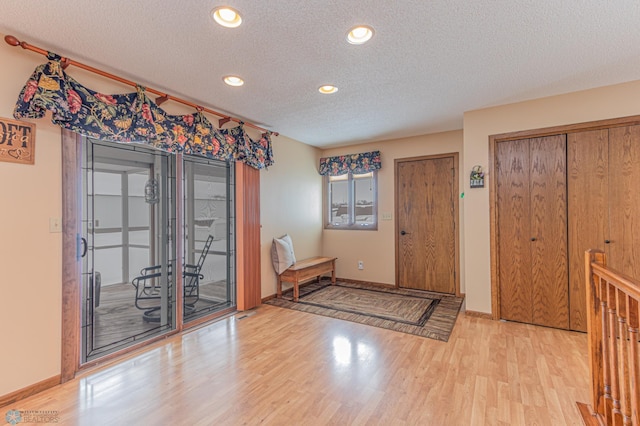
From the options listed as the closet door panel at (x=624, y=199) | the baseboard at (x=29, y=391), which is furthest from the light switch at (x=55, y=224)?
the closet door panel at (x=624, y=199)

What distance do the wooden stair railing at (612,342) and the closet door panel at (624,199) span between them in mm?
1514

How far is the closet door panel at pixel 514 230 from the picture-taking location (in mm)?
3318

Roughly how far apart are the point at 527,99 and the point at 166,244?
4.11 meters

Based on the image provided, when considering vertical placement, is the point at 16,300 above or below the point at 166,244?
below

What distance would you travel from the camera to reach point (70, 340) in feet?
7.59

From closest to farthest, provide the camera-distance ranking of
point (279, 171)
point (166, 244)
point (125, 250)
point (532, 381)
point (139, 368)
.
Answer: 1. point (532, 381)
2. point (139, 368)
3. point (125, 250)
4. point (166, 244)
5. point (279, 171)

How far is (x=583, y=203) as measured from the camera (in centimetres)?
306

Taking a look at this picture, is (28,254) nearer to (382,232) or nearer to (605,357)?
(605,357)

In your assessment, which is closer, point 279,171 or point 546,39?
point 546,39

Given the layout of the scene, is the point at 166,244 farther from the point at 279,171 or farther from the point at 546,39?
the point at 546,39

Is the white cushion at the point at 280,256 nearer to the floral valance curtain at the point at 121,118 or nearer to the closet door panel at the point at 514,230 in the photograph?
the floral valance curtain at the point at 121,118

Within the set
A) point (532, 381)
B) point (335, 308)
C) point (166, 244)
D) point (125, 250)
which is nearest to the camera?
point (532, 381)

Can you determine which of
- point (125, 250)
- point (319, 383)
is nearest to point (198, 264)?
point (125, 250)

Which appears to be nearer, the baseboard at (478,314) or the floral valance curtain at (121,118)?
the floral valance curtain at (121,118)
